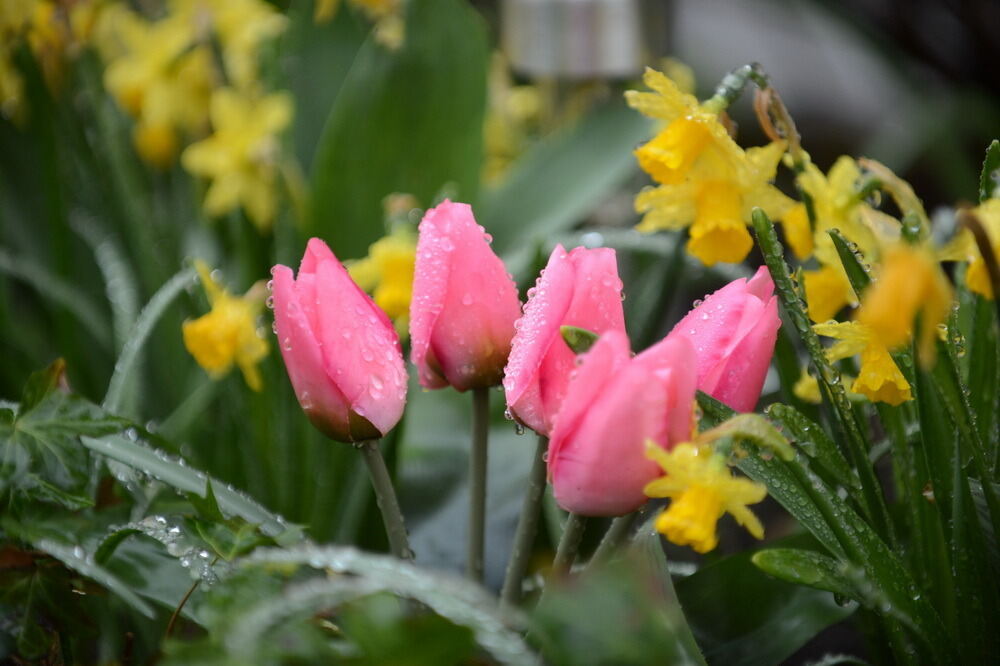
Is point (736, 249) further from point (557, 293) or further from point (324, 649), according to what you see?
point (324, 649)

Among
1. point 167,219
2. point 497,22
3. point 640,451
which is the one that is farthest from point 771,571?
point 497,22

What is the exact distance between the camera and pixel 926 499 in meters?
0.47

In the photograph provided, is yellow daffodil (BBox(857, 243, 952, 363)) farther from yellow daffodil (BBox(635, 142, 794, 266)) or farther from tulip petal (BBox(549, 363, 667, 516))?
yellow daffodil (BBox(635, 142, 794, 266))

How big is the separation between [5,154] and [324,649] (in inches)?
35.2

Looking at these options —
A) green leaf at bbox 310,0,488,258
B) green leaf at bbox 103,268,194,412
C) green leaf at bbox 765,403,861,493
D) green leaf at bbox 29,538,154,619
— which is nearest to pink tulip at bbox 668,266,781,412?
green leaf at bbox 765,403,861,493

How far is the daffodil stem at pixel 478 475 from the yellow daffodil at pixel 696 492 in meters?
0.14

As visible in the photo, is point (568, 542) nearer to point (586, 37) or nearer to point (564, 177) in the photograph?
point (564, 177)

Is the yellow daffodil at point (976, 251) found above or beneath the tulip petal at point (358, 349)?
above

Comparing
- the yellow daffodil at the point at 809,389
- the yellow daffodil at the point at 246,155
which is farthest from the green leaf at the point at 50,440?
the yellow daffodil at the point at 246,155

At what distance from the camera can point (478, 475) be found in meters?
0.49

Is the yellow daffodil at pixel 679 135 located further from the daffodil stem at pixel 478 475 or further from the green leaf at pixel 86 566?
the green leaf at pixel 86 566

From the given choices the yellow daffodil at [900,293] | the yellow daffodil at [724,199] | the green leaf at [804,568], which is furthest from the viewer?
the yellow daffodil at [724,199]

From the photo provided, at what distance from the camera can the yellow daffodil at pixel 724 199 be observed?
0.50 meters

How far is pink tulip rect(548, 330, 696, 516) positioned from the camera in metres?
0.36
